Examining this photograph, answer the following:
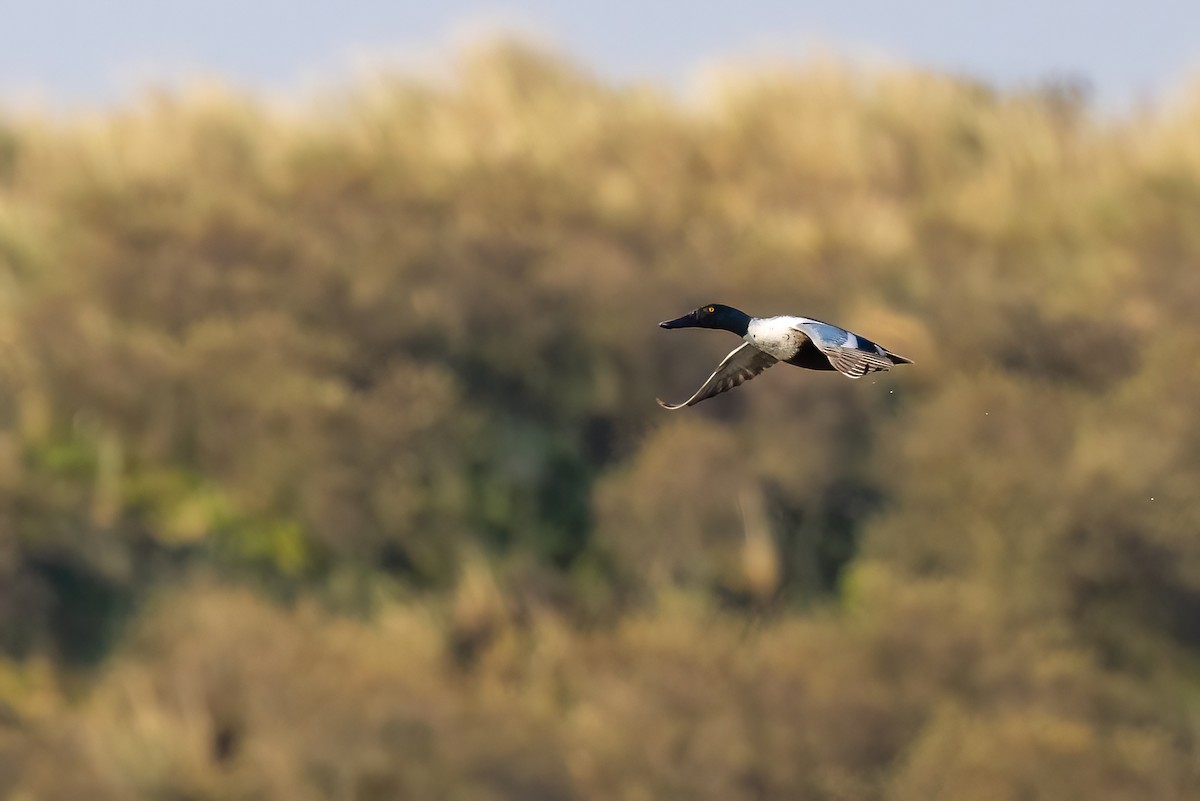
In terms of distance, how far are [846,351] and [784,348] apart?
75 cm

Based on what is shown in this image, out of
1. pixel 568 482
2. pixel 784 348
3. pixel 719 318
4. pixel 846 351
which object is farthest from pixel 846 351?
pixel 568 482

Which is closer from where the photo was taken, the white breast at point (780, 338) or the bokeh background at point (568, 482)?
the white breast at point (780, 338)

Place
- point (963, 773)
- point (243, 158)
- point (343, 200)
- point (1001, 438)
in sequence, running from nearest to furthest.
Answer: point (963, 773)
point (1001, 438)
point (343, 200)
point (243, 158)

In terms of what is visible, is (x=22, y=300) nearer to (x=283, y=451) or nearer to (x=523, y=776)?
(x=283, y=451)

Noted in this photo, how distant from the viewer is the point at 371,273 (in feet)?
91.9

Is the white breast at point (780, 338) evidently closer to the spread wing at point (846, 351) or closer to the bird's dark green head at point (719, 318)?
the spread wing at point (846, 351)

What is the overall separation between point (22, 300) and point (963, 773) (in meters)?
13.1

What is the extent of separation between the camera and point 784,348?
27.1 feet

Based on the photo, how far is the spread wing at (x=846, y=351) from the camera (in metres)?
7.31

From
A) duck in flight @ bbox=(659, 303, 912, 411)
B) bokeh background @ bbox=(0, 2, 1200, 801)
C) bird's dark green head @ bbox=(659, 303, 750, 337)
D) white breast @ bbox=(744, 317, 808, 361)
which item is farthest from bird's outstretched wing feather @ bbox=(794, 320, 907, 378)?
bokeh background @ bbox=(0, 2, 1200, 801)

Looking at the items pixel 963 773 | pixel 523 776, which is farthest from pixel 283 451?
pixel 963 773

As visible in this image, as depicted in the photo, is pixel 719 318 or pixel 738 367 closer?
pixel 738 367

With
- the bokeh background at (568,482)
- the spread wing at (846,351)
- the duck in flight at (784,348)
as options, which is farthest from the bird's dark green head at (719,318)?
the bokeh background at (568,482)

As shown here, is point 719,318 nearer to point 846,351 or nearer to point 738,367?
point 738,367
